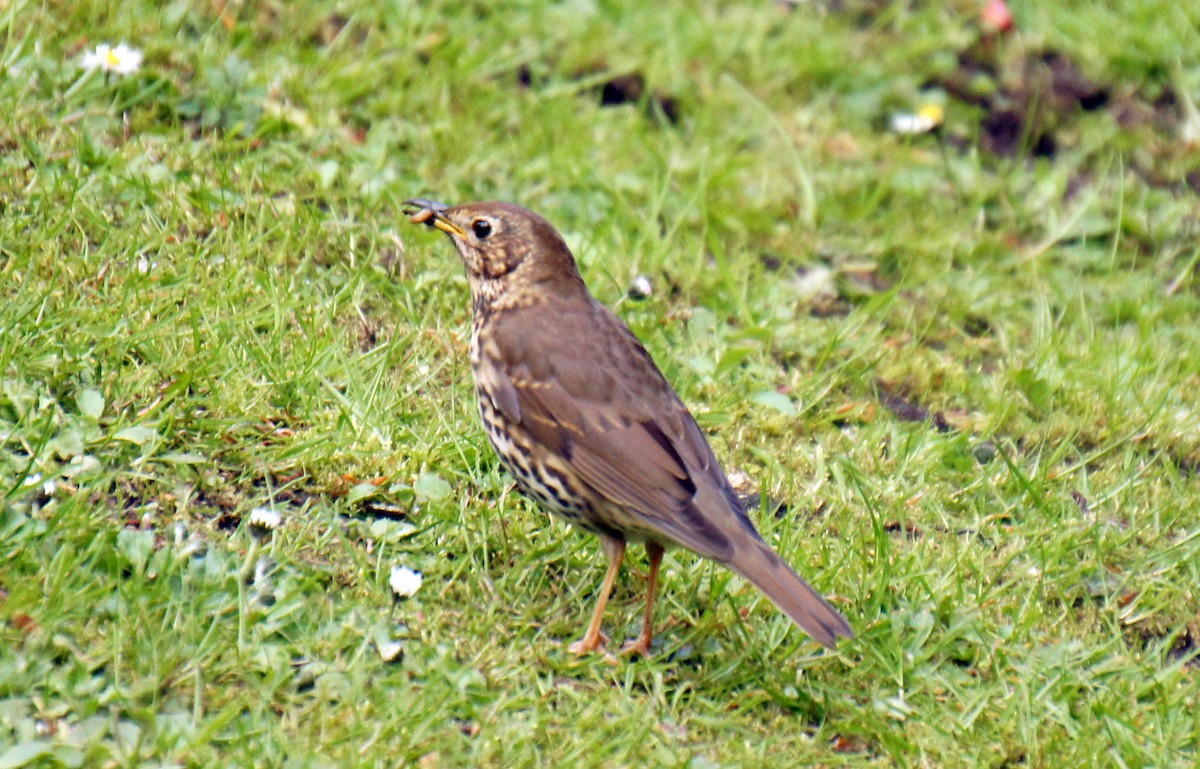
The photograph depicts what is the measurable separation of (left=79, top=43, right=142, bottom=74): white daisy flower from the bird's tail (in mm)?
3239

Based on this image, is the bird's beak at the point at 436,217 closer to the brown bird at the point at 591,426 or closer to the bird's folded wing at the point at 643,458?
the brown bird at the point at 591,426

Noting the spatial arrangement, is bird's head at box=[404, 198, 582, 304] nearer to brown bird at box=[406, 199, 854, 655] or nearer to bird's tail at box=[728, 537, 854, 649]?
brown bird at box=[406, 199, 854, 655]

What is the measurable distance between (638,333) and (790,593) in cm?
184

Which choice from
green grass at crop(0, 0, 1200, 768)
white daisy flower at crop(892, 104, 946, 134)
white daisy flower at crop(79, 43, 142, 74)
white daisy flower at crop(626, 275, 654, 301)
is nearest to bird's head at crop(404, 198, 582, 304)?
green grass at crop(0, 0, 1200, 768)

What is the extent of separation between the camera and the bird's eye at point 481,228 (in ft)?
15.9

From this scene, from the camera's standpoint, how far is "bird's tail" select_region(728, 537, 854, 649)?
12.4 feet

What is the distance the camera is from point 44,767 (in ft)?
11.0

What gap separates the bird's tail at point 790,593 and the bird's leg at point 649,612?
0.39m

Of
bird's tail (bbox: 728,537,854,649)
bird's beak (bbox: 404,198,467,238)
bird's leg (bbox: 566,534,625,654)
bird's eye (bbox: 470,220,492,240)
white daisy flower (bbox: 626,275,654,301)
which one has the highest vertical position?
bird's eye (bbox: 470,220,492,240)

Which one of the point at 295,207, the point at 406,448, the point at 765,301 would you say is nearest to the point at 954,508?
the point at 765,301

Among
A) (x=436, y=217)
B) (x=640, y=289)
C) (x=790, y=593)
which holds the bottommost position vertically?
(x=640, y=289)

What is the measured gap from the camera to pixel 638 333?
551 cm

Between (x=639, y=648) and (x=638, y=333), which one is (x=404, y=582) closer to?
(x=639, y=648)

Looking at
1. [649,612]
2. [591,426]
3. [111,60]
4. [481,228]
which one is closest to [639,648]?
[649,612]
